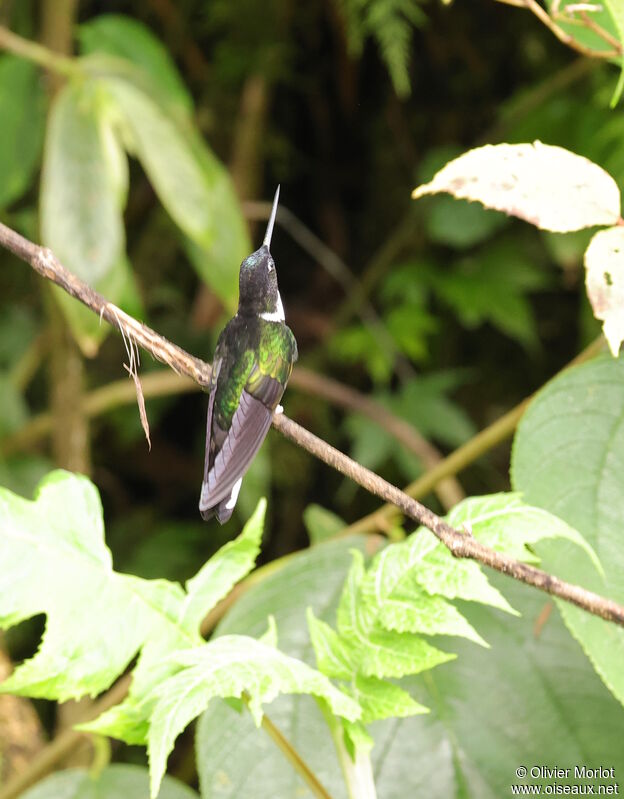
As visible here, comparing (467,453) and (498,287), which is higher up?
(467,453)

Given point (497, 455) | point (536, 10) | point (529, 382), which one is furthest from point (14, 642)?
point (536, 10)

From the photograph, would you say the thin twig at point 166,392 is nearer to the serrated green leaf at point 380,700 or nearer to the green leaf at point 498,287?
the green leaf at point 498,287

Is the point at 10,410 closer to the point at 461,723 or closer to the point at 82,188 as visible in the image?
the point at 82,188

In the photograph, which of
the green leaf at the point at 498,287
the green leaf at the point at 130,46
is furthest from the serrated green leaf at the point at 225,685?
the green leaf at the point at 498,287

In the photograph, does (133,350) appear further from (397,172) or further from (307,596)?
(397,172)

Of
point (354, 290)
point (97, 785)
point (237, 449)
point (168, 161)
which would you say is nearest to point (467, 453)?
point (237, 449)
